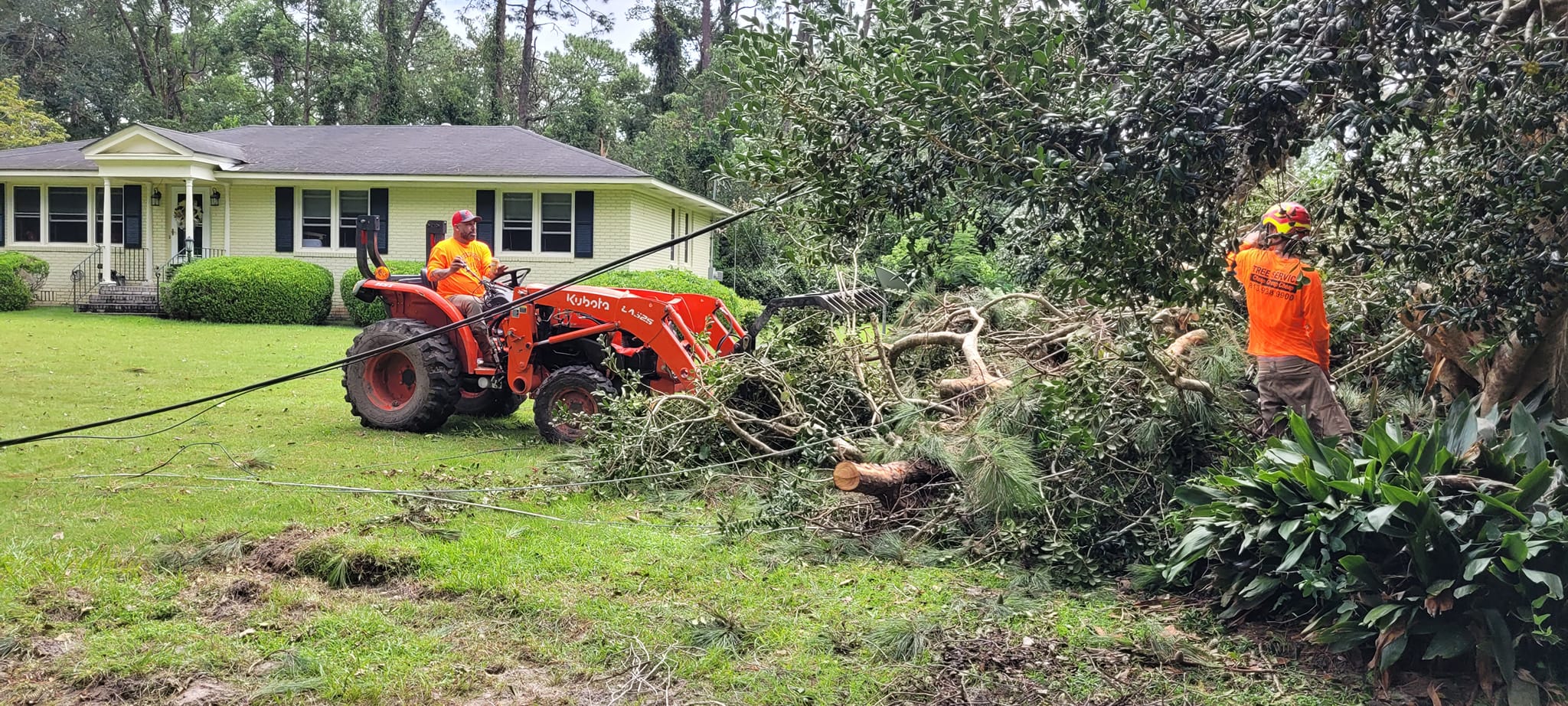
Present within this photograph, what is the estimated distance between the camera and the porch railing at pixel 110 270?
24406 millimetres

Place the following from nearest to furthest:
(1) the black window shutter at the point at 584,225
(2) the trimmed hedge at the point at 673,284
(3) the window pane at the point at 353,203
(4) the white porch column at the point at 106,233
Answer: (2) the trimmed hedge at the point at 673,284 → (4) the white porch column at the point at 106,233 → (1) the black window shutter at the point at 584,225 → (3) the window pane at the point at 353,203

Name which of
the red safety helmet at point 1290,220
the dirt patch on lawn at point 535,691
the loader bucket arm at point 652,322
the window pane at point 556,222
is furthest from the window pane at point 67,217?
the red safety helmet at point 1290,220

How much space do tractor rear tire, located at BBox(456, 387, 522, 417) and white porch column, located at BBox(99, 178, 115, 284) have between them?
16467 millimetres

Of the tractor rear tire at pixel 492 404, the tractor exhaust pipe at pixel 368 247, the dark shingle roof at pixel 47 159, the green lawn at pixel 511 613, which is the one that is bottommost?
the green lawn at pixel 511 613

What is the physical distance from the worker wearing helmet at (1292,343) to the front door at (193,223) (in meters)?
23.7

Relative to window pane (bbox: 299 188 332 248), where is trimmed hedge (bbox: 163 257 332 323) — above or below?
below

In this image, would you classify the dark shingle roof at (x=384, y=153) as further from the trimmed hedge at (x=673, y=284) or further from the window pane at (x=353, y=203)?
the trimmed hedge at (x=673, y=284)

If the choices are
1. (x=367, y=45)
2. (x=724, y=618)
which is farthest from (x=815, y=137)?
(x=367, y=45)

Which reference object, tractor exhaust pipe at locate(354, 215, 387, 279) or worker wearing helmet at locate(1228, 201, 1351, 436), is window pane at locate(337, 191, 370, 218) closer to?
tractor exhaust pipe at locate(354, 215, 387, 279)

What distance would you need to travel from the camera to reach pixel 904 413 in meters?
7.70

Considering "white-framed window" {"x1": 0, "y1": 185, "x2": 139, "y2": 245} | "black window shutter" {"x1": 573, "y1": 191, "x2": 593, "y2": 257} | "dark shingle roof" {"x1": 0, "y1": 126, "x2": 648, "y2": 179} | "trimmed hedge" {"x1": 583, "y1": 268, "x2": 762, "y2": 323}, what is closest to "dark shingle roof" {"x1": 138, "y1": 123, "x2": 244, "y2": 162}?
"dark shingle roof" {"x1": 0, "y1": 126, "x2": 648, "y2": 179}

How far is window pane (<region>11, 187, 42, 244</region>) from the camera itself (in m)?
25.3

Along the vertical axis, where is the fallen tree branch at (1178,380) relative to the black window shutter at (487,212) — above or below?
below

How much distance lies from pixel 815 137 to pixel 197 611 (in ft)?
10.7
